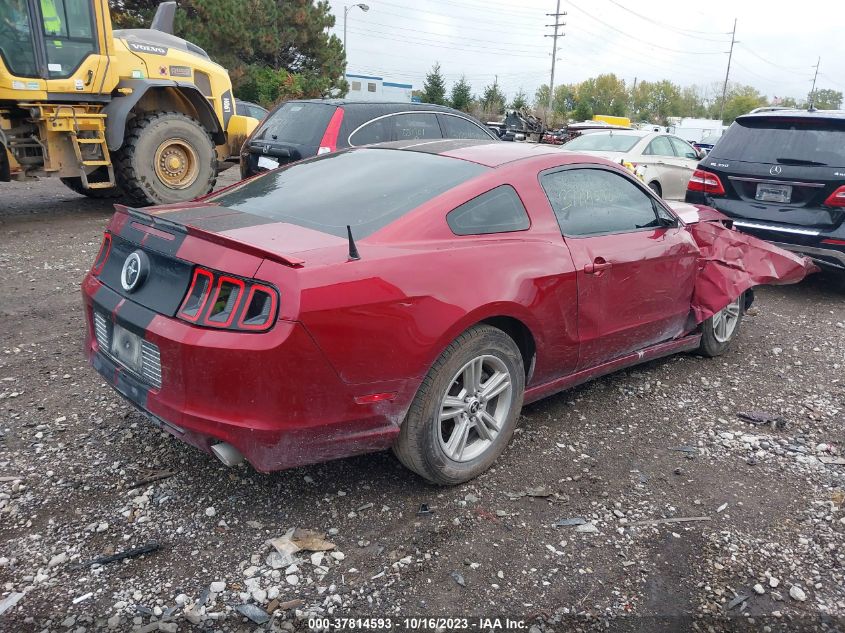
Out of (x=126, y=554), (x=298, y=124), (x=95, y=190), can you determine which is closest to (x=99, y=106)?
(x=95, y=190)

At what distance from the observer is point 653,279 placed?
418 centimetres

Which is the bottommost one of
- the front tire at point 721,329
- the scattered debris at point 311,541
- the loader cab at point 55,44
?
the scattered debris at point 311,541

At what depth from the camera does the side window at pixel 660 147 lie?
35.6 ft

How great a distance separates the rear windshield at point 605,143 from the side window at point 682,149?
3.32 feet

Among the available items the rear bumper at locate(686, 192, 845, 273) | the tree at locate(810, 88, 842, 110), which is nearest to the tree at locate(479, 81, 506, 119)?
the rear bumper at locate(686, 192, 845, 273)

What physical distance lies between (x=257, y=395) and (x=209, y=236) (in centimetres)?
70

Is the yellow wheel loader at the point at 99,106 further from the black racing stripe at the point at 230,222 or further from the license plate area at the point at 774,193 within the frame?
the license plate area at the point at 774,193

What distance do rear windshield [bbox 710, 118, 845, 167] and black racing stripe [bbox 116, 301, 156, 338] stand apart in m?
6.18

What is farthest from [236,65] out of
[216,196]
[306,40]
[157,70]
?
[216,196]

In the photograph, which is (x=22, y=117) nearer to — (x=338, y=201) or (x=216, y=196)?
(x=216, y=196)

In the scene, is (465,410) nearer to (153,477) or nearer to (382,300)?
(382,300)

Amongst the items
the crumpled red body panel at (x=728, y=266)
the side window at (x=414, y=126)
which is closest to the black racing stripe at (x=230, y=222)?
the crumpled red body panel at (x=728, y=266)

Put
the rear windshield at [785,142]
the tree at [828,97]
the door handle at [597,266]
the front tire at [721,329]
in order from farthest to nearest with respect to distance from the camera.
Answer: the tree at [828,97]
the rear windshield at [785,142]
the front tire at [721,329]
the door handle at [597,266]

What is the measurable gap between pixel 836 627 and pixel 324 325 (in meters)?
2.21
